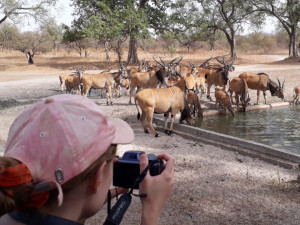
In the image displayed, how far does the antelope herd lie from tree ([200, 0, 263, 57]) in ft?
64.2

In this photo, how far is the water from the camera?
7201mm

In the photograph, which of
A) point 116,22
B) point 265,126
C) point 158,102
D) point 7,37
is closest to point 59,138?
point 158,102

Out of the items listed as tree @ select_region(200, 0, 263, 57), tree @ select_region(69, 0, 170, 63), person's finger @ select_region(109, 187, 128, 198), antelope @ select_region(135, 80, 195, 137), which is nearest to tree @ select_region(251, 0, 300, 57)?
tree @ select_region(200, 0, 263, 57)

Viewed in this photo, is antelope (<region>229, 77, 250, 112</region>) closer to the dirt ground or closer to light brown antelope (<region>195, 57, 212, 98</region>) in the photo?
light brown antelope (<region>195, 57, 212, 98</region>)

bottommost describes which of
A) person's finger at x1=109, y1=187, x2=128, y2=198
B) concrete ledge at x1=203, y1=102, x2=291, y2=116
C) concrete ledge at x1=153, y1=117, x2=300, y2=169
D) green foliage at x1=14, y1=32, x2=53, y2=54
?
concrete ledge at x1=153, y1=117, x2=300, y2=169

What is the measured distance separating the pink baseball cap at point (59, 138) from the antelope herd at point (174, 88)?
6.41 meters

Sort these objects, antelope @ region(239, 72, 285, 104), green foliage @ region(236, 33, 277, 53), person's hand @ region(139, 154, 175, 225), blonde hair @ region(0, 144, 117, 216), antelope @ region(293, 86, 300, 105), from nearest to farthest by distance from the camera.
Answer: blonde hair @ region(0, 144, 117, 216)
person's hand @ region(139, 154, 175, 225)
antelope @ region(293, 86, 300, 105)
antelope @ region(239, 72, 285, 104)
green foliage @ region(236, 33, 277, 53)

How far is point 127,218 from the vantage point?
384cm

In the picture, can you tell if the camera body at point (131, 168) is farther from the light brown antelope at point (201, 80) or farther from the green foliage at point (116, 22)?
the green foliage at point (116, 22)

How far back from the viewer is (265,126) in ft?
27.9

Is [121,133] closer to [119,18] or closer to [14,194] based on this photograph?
[14,194]

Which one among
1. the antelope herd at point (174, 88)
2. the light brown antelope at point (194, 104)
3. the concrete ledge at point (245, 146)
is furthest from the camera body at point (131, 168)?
the light brown antelope at point (194, 104)

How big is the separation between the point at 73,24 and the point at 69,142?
2970 cm

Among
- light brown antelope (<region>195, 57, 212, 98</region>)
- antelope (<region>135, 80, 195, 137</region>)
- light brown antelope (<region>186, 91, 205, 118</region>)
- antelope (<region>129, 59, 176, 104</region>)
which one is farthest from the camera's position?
light brown antelope (<region>195, 57, 212, 98</region>)
